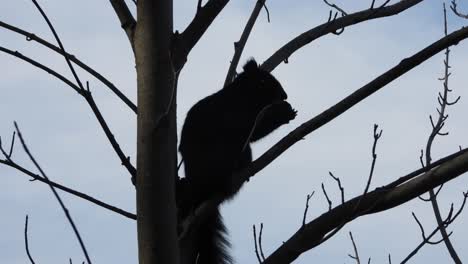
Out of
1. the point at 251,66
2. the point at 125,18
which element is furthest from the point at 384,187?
the point at 251,66

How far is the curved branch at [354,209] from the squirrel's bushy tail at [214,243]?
85.4 inches

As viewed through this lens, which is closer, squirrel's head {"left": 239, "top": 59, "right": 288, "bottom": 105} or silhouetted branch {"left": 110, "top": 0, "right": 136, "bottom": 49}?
silhouetted branch {"left": 110, "top": 0, "right": 136, "bottom": 49}

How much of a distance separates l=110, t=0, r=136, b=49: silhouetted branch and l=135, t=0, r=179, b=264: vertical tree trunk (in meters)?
0.07

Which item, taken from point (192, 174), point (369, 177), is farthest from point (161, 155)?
point (192, 174)

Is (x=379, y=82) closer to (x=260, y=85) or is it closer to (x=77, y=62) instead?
(x=77, y=62)

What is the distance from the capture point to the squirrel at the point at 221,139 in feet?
16.0

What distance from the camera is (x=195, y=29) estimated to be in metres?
2.42

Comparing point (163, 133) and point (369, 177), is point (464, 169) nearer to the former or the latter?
point (369, 177)

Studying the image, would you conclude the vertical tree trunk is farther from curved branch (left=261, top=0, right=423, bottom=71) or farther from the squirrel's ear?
the squirrel's ear

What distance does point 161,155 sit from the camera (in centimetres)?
207

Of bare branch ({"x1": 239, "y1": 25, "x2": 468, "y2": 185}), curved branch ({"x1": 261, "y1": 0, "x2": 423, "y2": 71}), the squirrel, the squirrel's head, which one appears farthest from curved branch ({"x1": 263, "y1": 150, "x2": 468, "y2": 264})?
the squirrel's head

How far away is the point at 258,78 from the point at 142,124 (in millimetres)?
4588

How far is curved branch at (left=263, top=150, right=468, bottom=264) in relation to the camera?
92.5 inches

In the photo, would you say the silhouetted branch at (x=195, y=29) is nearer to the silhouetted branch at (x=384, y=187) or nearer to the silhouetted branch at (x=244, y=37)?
the silhouetted branch at (x=384, y=187)
